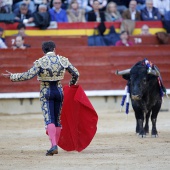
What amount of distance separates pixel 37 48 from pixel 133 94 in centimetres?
493

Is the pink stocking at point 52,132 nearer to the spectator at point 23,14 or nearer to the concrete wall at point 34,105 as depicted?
the concrete wall at point 34,105

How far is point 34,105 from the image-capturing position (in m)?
15.2

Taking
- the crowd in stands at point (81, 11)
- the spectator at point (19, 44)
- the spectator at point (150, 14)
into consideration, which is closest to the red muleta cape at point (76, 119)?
the spectator at point (19, 44)

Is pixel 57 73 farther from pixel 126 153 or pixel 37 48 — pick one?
pixel 37 48

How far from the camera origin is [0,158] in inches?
333

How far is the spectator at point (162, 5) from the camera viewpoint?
53.9ft

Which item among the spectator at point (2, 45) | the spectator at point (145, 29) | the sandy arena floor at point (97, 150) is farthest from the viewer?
the spectator at point (145, 29)

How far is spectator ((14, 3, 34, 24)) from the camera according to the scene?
1524 centimetres

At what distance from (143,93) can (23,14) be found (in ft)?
17.2

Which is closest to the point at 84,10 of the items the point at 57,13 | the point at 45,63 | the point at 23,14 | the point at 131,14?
the point at 57,13

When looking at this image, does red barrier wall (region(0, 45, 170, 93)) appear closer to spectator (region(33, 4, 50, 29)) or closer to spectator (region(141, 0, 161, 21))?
spectator (region(33, 4, 50, 29))

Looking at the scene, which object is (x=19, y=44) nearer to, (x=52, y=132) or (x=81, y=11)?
(x=81, y=11)

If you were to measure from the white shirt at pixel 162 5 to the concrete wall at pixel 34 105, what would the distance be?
2.09m

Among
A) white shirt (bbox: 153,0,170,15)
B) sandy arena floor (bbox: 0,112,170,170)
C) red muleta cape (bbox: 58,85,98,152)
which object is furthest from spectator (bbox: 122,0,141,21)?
red muleta cape (bbox: 58,85,98,152)
